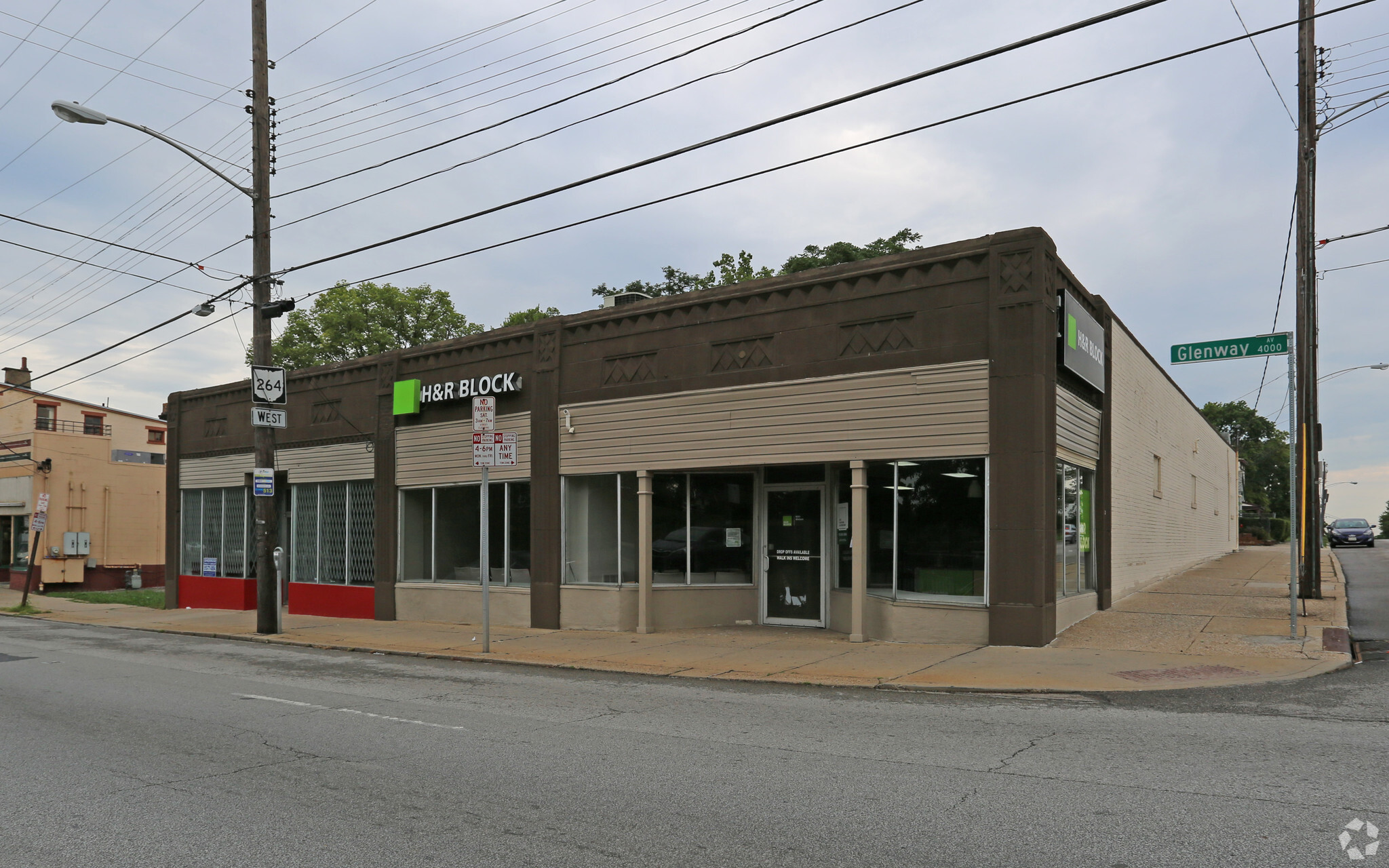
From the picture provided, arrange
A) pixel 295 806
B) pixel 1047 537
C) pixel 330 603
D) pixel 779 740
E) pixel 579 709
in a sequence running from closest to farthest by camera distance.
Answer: pixel 295 806 → pixel 779 740 → pixel 579 709 → pixel 1047 537 → pixel 330 603

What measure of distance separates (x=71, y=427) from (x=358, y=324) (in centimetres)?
1287

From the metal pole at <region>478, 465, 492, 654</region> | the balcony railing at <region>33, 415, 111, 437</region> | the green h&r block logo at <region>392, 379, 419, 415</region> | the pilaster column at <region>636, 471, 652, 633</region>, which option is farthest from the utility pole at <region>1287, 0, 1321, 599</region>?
the balcony railing at <region>33, 415, 111, 437</region>

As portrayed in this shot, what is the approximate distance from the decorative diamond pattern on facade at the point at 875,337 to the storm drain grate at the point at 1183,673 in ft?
16.8

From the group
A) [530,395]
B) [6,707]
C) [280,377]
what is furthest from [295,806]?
[280,377]

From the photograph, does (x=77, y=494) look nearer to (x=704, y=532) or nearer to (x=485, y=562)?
(x=485, y=562)

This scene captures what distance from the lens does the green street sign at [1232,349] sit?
40.9 ft

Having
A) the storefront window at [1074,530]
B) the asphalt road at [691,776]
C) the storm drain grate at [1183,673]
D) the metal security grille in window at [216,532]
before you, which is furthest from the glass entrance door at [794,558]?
the metal security grille in window at [216,532]

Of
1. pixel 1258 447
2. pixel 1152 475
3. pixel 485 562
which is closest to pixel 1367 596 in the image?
pixel 1152 475

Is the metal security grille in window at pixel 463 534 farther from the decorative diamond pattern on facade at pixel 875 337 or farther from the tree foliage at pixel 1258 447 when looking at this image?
the tree foliage at pixel 1258 447

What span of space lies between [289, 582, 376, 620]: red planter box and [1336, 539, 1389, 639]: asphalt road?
56.8 ft

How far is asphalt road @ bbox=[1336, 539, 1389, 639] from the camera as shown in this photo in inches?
541

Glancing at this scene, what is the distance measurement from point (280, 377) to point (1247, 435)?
9558 centimetres

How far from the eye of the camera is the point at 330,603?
21.6 m

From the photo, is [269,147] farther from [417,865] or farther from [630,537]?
[417,865]
